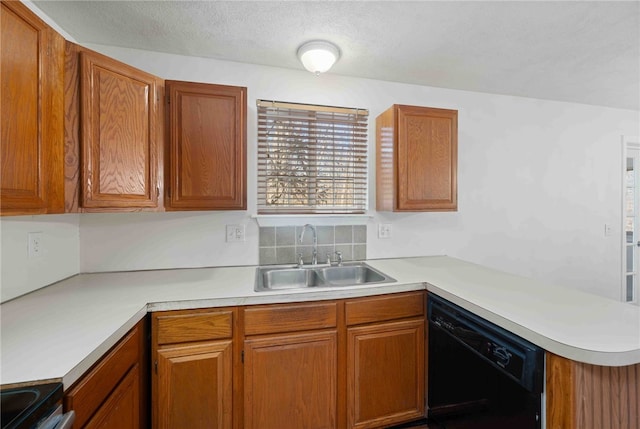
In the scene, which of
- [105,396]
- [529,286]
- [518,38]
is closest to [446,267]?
[529,286]

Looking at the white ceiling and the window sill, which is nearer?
the white ceiling

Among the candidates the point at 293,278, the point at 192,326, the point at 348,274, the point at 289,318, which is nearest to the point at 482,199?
the point at 348,274

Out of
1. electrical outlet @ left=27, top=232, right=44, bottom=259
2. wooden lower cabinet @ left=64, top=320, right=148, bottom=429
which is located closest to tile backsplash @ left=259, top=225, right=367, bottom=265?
wooden lower cabinet @ left=64, top=320, right=148, bottom=429

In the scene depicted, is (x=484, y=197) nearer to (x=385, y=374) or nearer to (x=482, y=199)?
(x=482, y=199)

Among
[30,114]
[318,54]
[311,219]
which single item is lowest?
[311,219]

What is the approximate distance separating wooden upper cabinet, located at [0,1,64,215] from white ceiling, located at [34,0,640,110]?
0.56m

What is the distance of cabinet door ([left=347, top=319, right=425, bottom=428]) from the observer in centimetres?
148

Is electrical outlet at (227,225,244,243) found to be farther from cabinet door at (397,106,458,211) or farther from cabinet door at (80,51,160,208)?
cabinet door at (397,106,458,211)

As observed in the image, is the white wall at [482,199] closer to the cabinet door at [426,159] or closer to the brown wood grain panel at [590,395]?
the cabinet door at [426,159]

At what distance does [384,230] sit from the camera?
7.19 feet

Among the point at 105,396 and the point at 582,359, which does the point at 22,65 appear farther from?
the point at 582,359

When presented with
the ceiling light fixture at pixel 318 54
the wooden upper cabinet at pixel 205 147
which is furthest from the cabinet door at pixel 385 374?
the ceiling light fixture at pixel 318 54

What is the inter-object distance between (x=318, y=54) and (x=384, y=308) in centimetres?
154

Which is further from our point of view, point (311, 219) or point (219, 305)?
point (311, 219)
